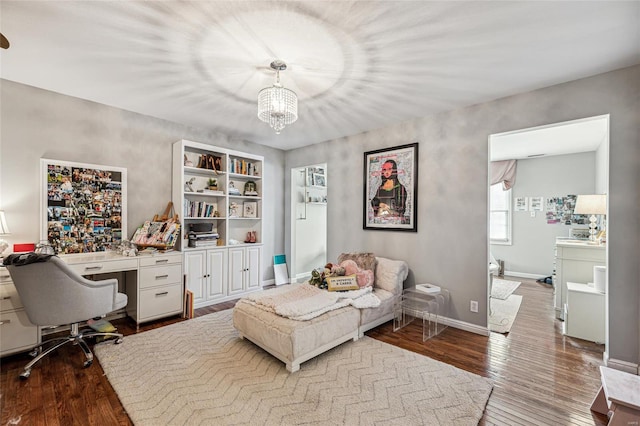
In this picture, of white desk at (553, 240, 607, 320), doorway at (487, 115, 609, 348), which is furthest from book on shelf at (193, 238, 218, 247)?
doorway at (487, 115, 609, 348)

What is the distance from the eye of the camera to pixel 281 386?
207cm

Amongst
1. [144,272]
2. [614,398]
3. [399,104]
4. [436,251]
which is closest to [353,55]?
[399,104]

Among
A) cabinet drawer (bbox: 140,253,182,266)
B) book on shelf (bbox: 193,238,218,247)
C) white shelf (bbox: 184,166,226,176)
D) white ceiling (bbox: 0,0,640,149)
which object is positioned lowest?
cabinet drawer (bbox: 140,253,182,266)

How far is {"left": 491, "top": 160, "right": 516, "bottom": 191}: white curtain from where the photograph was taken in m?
6.04

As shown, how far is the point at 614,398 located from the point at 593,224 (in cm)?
329

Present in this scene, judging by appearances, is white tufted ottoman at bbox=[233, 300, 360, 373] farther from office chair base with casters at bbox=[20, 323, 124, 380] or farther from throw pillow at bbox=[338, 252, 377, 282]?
office chair base with casters at bbox=[20, 323, 124, 380]

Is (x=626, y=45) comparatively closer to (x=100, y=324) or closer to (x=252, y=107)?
(x=252, y=107)

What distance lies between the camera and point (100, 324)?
292cm

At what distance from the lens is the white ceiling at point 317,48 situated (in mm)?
1743

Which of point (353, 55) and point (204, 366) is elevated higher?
point (353, 55)

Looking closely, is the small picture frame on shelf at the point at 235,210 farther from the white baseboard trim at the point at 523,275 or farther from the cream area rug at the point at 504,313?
the white baseboard trim at the point at 523,275

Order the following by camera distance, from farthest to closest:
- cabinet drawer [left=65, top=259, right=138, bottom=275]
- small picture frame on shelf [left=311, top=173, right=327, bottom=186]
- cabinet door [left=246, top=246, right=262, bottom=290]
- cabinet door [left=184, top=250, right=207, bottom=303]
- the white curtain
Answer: the white curtain
small picture frame on shelf [left=311, top=173, right=327, bottom=186]
cabinet door [left=246, top=246, right=262, bottom=290]
cabinet door [left=184, top=250, right=207, bottom=303]
cabinet drawer [left=65, top=259, right=138, bottom=275]

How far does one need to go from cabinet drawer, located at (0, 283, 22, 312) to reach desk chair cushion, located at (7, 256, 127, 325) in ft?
0.97

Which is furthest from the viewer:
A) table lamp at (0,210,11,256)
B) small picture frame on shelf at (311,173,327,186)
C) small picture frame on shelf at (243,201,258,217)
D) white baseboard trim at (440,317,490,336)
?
small picture frame on shelf at (311,173,327,186)
